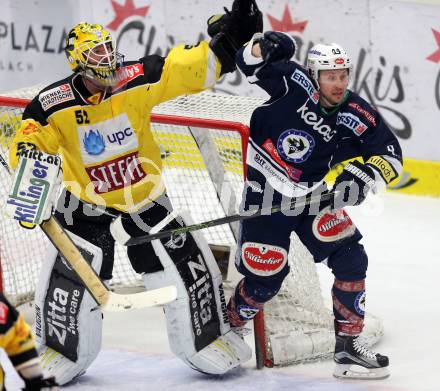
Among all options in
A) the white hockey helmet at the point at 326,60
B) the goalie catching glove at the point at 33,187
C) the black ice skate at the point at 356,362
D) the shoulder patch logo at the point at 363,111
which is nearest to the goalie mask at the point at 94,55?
the goalie catching glove at the point at 33,187

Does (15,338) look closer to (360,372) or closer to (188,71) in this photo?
(188,71)

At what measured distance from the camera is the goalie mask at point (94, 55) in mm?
4484

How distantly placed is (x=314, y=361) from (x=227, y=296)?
0.87 metres

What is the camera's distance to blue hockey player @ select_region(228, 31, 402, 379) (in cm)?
459

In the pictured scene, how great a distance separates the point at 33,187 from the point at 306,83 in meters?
1.07

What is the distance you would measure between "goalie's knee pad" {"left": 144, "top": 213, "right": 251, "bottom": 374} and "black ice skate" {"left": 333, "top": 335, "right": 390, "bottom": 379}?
375 mm

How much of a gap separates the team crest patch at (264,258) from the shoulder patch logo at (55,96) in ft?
2.86

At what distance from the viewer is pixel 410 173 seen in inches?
293

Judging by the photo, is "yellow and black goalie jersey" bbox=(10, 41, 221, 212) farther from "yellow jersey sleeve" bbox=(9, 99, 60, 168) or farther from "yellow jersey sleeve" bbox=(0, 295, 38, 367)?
"yellow jersey sleeve" bbox=(0, 295, 38, 367)

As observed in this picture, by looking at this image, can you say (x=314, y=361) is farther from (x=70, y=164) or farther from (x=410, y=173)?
(x=410, y=173)

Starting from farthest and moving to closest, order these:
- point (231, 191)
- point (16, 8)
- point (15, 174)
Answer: point (16, 8) < point (231, 191) < point (15, 174)

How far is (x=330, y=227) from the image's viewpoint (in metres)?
4.68

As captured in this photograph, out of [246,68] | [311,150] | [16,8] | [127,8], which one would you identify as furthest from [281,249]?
[16,8]

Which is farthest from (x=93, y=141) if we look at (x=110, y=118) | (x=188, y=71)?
(x=188, y=71)
